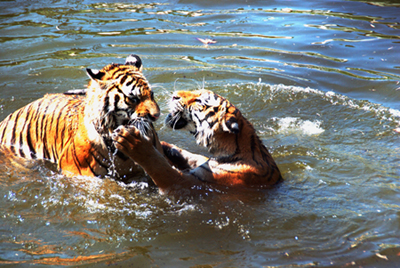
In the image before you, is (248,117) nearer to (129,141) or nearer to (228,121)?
(228,121)

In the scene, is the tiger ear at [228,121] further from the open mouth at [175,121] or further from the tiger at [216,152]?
the open mouth at [175,121]

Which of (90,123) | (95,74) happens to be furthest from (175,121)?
(95,74)

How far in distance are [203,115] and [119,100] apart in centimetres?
79

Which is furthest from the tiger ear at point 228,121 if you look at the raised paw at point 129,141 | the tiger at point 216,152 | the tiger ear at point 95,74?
the tiger ear at point 95,74

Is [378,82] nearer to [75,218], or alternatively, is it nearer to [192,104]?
[192,104]

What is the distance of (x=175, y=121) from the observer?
11.3ft

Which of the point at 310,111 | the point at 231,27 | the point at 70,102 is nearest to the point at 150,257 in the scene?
the point at 70,102

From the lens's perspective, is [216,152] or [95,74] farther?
[216,152]

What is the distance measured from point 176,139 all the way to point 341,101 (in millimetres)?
2249

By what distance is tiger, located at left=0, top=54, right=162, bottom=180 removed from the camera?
9.61ft

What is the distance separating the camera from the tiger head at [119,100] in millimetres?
2898

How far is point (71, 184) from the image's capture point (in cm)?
329

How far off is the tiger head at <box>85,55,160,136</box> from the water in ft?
1.10

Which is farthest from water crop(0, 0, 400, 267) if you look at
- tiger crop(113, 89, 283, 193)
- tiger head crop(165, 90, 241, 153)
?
tiger head crop(165, 90, 241, 153)
